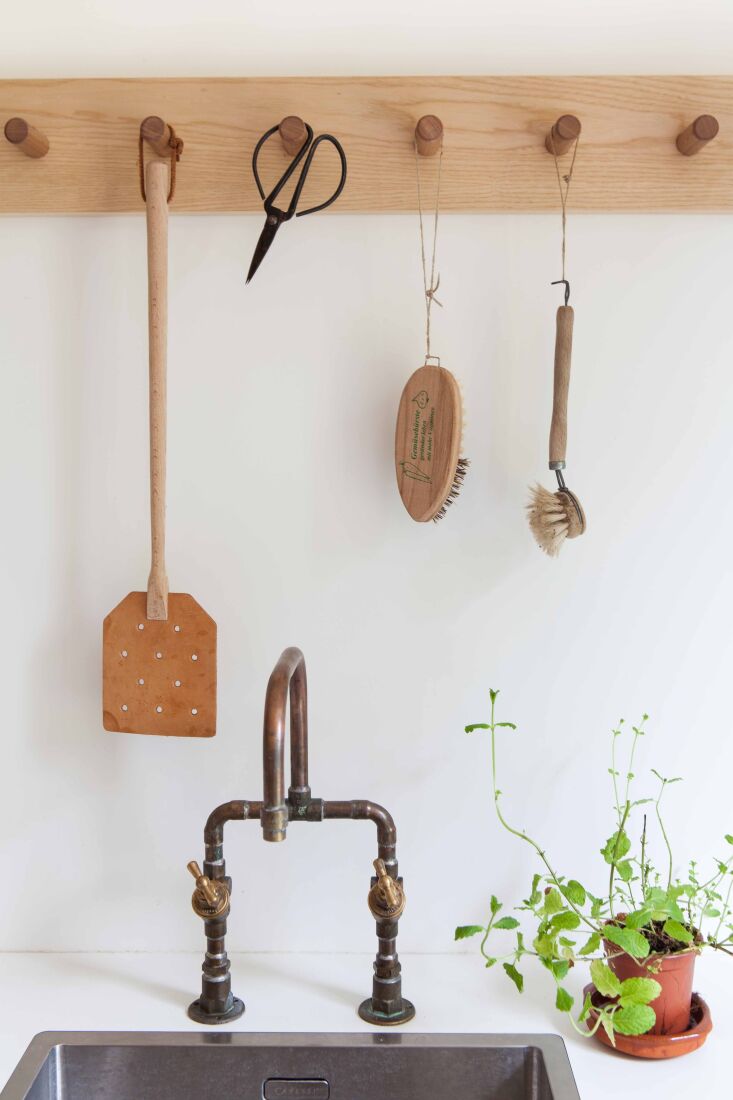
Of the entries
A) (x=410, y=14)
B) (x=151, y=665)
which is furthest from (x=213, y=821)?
(x=410, y=14)

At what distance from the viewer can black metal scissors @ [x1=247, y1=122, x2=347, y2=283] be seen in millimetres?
1121

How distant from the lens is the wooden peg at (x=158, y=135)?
3.67ft

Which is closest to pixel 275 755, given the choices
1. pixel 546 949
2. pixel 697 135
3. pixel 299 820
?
pixel 299 820

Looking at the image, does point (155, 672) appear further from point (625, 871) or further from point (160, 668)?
point (625, 871)

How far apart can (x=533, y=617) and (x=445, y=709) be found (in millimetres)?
165

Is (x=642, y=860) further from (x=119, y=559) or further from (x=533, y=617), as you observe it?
(x=119, y=559)

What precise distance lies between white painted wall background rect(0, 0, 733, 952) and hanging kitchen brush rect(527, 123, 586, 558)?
0.06 meters

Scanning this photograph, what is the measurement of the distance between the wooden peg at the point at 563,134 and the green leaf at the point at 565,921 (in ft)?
2.88

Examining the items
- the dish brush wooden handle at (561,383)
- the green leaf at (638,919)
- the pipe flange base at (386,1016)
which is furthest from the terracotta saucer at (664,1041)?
the dish brush wooden handle at (561,383)

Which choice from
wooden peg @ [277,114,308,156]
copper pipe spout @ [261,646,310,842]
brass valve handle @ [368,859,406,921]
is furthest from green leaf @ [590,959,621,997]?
wooden peg @ [277,114,308,156]

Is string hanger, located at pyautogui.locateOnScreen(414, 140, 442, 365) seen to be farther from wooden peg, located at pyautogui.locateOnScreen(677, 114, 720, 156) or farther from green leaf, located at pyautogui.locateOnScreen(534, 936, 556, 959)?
green leaf, located at pyautogui.locateOnScreen(534, 936, 556, 959)

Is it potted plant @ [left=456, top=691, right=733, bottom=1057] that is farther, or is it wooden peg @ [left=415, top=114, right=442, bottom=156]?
wooden peg @ [left=415, top=114, right=442, bottom=156]

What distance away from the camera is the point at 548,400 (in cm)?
122

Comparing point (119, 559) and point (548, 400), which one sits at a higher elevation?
point (548, 400)
